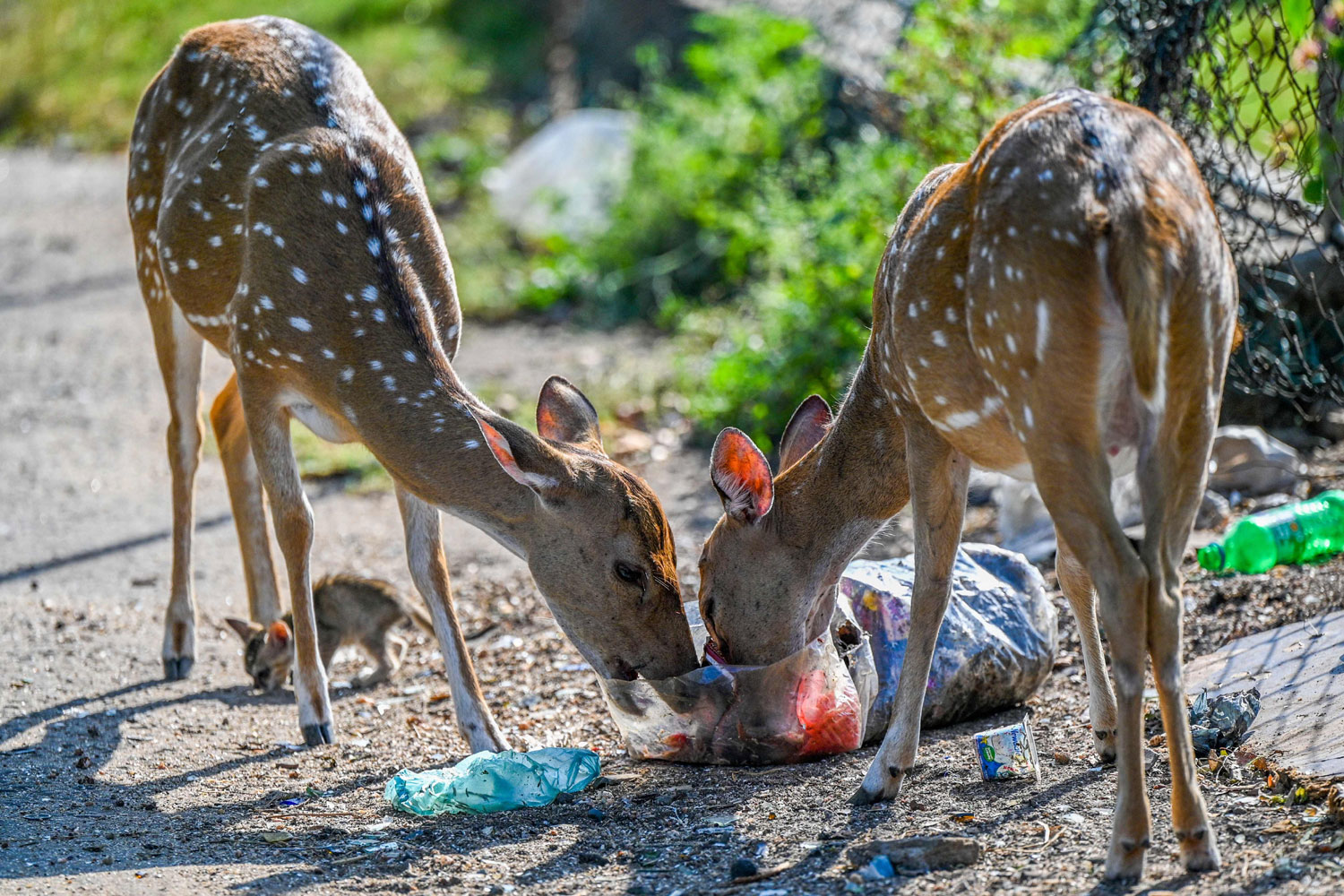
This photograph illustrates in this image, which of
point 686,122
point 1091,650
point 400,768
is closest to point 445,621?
point 400,768

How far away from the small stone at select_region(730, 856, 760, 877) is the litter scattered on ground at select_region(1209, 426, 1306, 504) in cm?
346

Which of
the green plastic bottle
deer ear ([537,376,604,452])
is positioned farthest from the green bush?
deer ear ([537,376,604,452])

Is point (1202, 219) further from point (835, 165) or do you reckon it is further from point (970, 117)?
point (835, 165)

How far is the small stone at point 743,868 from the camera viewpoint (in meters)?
3.78

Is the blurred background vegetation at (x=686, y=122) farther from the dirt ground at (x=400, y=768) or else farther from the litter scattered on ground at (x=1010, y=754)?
the litter scattered on ground at (x=1010, y=754)

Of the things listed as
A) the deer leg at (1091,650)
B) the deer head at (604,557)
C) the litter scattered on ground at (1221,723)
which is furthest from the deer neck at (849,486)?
the litter scattered on ground at (1221,723)

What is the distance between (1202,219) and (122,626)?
5018 millimetres

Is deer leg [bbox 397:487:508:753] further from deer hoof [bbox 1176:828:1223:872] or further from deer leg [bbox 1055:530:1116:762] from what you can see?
deer hoof [bbox 1176:828:1223:872]

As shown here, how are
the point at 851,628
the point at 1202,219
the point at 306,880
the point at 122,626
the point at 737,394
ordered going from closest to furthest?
the point at 1202,219, the point at 306,880, the point at 851,628, the point at 122,626, the point at 737,394

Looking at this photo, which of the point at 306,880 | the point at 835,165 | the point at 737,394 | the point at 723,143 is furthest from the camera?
the point at 723,143

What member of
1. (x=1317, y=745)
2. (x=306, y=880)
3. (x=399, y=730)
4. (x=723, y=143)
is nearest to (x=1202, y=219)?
(x=1317, y=745)

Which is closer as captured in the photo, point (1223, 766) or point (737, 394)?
point (1223, 766)

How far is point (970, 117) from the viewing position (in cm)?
766

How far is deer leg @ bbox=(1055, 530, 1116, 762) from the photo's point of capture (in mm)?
4426
